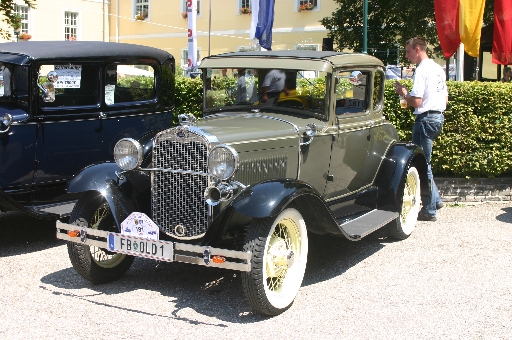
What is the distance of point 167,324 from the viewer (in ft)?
14.4

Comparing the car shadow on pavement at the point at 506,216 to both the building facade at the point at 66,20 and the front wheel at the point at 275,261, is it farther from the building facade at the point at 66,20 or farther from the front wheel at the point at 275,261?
the building facade at the point at 66,20

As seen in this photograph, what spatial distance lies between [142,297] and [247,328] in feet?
3.27

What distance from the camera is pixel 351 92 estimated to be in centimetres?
611

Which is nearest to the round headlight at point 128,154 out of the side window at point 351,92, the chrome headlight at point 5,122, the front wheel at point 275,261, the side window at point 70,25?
the front wheel at point 275,261

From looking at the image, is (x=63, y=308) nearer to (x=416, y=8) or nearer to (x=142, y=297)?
(x=142, y=297)

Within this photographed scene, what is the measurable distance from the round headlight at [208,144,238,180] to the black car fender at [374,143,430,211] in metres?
2.38

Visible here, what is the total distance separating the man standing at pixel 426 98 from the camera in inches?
286

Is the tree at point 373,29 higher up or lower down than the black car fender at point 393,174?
higher up

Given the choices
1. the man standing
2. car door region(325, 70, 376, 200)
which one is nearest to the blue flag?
the man standing

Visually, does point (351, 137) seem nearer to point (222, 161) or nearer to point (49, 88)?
point (222, 161)

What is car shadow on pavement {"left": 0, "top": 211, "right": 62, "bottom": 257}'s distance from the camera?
6.35m

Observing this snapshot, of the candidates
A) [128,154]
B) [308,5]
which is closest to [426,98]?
[128,154]

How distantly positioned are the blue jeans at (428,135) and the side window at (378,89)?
3.24ft

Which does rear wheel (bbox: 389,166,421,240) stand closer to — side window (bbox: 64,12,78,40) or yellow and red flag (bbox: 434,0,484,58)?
yellow and red flag (bbox: 434,0,484,58)
